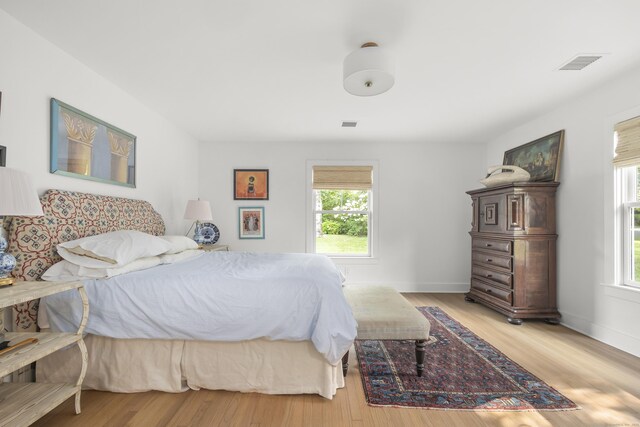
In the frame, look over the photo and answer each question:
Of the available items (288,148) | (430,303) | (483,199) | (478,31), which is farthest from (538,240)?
(288,148)

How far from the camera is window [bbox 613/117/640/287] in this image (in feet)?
8.68

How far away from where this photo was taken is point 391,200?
4.86 meters

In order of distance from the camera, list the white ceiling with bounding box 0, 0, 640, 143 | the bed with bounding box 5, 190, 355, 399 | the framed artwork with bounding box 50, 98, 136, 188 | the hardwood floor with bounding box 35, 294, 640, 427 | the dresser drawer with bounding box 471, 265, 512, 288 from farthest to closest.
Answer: the dresser drawer with bounding box 471, 265, 512, 288 < the framed artwork with bounding box 50, 98, 136, 188 < the bed with bounding box 5, 190, 355, 399 < the white ceiling with bounding box 0, 0, 640, 143 < the hardwood floor with bounding box 35, 294, 640, 427

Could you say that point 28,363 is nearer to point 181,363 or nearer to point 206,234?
point 181,363

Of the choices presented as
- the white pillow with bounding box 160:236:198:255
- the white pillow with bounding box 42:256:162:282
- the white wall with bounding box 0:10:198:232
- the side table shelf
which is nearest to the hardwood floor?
the side table shelf

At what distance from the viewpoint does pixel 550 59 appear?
2.39 m

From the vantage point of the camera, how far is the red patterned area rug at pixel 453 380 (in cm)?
191

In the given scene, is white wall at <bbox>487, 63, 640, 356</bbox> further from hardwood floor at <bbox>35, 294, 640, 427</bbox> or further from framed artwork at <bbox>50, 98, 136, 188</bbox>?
framed artwork at <bbox>50, 98, 136, 188</bbox>

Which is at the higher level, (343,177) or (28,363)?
(343,177)

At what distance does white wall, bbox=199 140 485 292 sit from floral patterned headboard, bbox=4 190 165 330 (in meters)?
2.18

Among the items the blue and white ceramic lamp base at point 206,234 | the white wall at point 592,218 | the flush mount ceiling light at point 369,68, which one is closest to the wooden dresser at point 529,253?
the white wall at point 592,218

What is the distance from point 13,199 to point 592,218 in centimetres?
449

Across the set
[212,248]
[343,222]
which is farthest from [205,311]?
[343,222]

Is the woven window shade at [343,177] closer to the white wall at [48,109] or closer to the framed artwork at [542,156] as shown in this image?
the framed artwork at [542,156]
